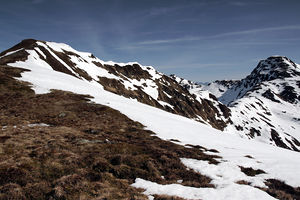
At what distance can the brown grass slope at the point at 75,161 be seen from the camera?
965 cm

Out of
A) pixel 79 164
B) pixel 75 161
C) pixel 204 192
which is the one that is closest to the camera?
pixel 204 192

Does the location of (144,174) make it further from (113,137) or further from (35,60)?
(35,60)

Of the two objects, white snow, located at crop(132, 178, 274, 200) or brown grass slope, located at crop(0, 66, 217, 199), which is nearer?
brown grass slope, located at crop(0, 66, 217, 199)

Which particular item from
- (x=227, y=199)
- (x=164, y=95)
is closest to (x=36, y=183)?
(x=227, y=199)

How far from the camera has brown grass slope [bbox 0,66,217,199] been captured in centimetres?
965

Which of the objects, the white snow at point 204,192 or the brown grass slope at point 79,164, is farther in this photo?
the white snow at point 204,192

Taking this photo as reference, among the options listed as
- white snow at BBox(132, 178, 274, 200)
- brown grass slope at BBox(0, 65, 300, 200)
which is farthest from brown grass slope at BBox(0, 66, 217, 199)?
white snow at BBox(132, 178, 274, 200)

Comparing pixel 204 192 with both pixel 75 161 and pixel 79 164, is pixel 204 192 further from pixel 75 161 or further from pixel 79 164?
pixel 75 161

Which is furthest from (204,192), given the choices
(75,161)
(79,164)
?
(75,161)

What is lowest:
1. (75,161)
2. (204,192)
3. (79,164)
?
(79,164)

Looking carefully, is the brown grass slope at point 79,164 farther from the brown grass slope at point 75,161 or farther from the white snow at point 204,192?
the white snow at point 204,192

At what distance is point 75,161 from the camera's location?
13055 millimetres

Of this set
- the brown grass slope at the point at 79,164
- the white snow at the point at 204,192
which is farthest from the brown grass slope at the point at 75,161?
the white snow at the point at 204,192

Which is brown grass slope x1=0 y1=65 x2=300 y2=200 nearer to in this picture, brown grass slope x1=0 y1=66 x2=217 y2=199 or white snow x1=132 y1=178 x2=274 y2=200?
brown grass slope x1=0 y1=66 x2=217 y2=199
